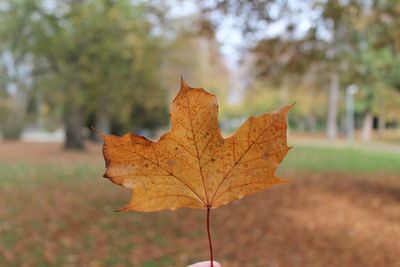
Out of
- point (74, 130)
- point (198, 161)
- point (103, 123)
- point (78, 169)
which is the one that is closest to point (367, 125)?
point (103, 123)

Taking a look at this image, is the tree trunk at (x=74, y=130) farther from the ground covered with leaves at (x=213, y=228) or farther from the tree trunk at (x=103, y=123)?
the ground covered with leaves at (x=213, y=228)

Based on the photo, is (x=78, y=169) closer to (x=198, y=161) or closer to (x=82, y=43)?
(x=82, y=43)

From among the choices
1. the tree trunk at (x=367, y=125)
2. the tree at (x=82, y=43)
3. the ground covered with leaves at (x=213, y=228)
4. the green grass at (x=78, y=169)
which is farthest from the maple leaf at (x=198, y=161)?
the tree trunk at (x=367, y=125)

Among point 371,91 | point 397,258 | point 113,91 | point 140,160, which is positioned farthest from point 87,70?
point 371,91

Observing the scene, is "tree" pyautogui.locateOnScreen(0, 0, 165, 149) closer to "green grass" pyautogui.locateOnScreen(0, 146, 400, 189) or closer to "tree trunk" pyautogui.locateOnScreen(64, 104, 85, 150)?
"green grass" pyautogui.locateOnScreen(0, 146, 400, 189)

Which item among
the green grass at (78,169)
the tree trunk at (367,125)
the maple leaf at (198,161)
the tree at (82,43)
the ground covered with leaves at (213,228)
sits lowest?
the tree trunk at (367,125)
